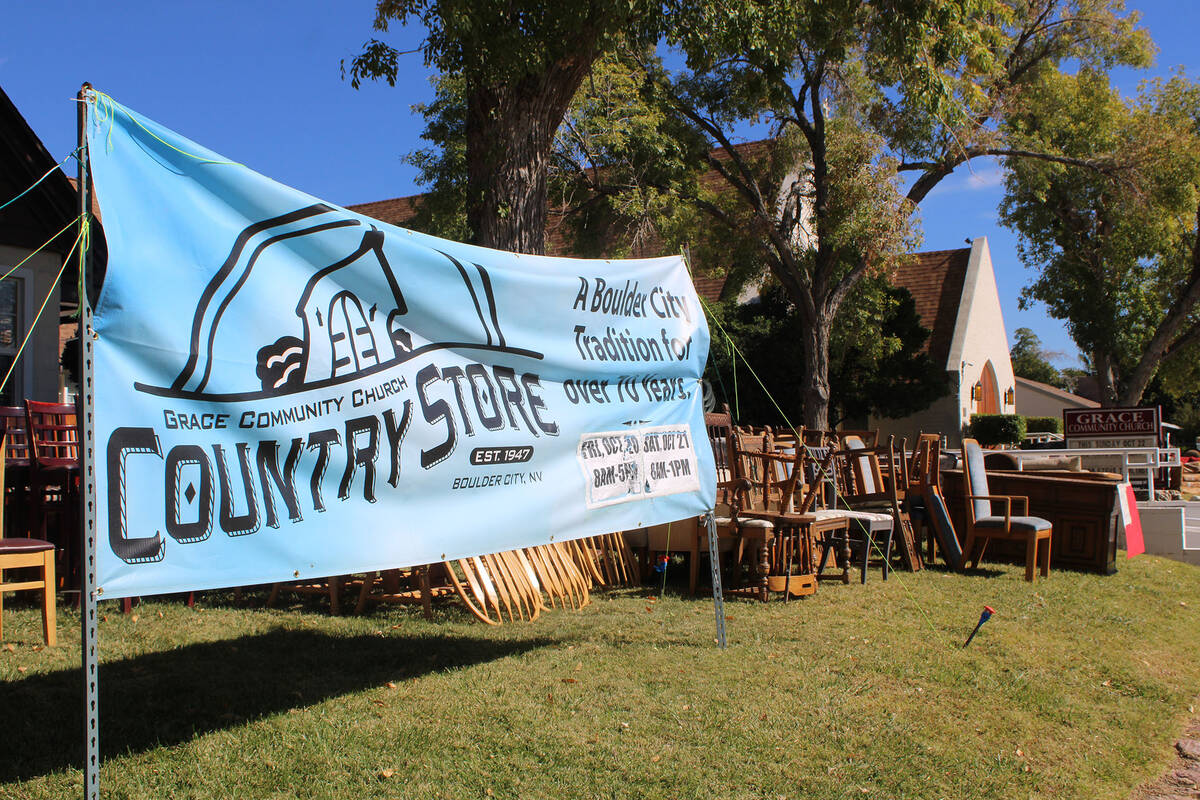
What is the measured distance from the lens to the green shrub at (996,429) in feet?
84.7

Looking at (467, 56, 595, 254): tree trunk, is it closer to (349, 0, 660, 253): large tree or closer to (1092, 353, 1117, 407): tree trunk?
(349, 0, 660, 253): large tree

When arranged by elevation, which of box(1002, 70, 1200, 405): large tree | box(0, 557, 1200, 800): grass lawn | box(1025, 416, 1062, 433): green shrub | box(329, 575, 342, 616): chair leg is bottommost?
box(0, 557, 1200, 800): grass lawn

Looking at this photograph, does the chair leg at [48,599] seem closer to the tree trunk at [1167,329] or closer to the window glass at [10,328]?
the window glass at [10,328]

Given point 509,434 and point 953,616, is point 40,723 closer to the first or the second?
point 509,434

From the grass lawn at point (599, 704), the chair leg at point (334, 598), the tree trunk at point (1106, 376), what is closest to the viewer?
the grass lawn at point (599, 704)

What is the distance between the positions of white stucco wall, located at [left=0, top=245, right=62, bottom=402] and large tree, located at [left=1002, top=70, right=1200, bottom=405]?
58.6ft

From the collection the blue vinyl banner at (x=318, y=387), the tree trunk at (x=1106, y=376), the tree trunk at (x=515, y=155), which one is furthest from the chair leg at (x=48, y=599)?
the tree trunk at (x=1106, y=376)

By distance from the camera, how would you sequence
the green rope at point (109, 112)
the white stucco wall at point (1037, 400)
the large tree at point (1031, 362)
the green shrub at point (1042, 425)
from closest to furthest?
the green rope at point (109, 112) < the green shrub at point (1042, 425) < the white stucco wall at point (1037, 400) < the large tree at point (1031, 362)

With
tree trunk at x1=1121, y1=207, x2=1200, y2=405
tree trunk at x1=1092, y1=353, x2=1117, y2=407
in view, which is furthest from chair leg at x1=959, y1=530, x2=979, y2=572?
tree trunk at x1=1092, y1=353, x2=1117, y2=407

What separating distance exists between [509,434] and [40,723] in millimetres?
2445

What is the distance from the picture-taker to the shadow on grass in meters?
3.88

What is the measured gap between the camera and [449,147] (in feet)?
53.9

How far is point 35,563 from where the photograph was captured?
4.86 meters

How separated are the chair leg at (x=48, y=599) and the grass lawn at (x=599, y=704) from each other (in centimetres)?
12
